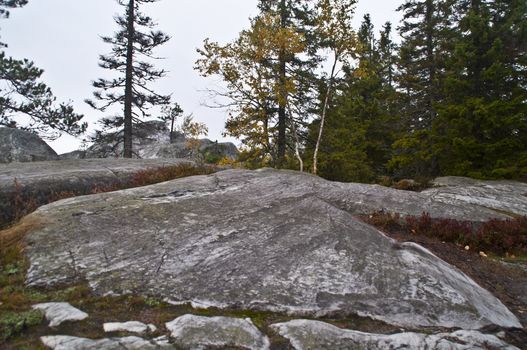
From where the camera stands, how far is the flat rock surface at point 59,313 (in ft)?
13.1

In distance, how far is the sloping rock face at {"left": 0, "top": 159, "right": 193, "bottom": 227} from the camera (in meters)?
8.31

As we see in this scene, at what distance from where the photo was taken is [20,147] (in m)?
17.3

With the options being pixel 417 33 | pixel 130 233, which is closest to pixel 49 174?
pixel 130 233

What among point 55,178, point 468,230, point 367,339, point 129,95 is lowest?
point 367,339

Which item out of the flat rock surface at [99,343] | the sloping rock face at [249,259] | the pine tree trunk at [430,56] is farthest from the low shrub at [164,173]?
the pine tree trunk at [430,56]

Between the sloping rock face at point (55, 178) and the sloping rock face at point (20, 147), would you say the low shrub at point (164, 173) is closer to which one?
the sloping rock face at point (55, 178)

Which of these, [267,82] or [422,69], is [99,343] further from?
[422,69]

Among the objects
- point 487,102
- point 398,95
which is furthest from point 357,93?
point 487,102

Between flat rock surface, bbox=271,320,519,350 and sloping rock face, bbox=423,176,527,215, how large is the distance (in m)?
6.59

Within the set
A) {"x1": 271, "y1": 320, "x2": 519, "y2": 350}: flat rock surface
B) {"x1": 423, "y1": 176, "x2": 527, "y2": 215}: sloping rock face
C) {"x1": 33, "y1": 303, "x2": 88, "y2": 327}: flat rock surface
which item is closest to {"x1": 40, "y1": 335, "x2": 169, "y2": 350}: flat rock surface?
{"x1": 33, "y1": 303, "x2": 88, "y2": 327}: flat rock surface

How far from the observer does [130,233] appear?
19.9 feet

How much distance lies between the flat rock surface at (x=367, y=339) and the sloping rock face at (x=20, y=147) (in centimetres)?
1630

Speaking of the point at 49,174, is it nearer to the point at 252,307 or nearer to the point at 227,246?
the point at 227,246

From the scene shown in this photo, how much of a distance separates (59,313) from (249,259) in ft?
8.24
